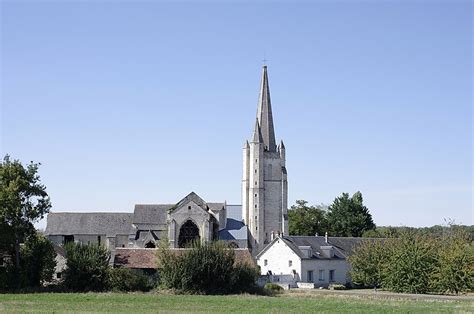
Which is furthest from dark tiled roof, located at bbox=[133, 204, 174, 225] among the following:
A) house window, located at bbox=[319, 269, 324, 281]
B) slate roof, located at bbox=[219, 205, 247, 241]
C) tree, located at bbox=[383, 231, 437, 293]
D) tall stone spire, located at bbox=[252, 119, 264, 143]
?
tree, located at bbox=[383, 231, 437, 293]

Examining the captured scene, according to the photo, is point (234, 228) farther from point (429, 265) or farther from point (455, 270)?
point (455, 270)

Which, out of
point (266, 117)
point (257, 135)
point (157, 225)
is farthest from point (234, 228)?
point (266, 117)

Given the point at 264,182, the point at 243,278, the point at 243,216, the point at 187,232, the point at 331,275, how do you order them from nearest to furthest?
the point at 243,278, the point at 331,275, the point at 187,232, the point at 243,216, the point at 264,182

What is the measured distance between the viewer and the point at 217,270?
2274 inches

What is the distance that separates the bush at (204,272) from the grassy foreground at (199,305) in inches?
286

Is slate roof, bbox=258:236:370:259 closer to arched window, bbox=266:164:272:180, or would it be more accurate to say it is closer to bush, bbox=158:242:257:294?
→ arched window, bbox=266:164:272:180

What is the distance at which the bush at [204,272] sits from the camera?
57.3 m

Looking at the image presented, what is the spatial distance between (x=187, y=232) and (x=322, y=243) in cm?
1746

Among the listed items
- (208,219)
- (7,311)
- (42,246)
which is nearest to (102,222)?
(208,219)

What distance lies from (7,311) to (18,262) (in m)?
21.6

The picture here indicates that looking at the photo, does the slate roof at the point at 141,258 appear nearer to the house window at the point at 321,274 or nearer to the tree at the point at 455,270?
the house window at the point at 321,274

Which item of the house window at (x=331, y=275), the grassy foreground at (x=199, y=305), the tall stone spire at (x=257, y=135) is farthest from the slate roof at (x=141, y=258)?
the tall stone spire at (x=257, y=135)

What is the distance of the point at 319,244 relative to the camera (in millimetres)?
83438

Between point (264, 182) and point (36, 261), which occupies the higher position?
point (264, 182)
